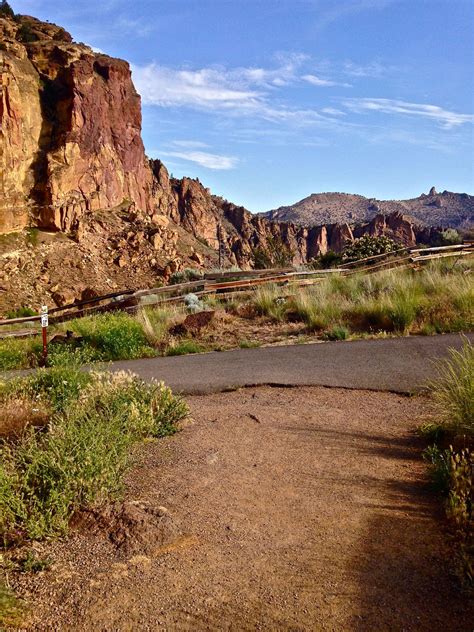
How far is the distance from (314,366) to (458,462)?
4.36 metres

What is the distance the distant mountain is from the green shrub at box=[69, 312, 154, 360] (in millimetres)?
119304

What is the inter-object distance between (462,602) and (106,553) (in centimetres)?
224

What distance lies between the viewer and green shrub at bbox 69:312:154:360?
11.4 metres

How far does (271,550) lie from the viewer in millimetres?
3498

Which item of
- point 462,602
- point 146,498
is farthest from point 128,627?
point 462,602

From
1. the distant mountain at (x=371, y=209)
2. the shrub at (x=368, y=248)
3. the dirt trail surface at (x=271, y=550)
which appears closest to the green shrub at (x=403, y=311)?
the dirt trail surface at (x=271, y=550)

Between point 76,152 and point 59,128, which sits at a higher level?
point 59,128

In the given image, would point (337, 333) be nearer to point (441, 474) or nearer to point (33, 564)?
point (441, 474)

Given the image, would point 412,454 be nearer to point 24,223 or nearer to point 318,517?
point 318,517

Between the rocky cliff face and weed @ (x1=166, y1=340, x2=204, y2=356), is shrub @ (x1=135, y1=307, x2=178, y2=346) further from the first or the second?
the rocky cliff face

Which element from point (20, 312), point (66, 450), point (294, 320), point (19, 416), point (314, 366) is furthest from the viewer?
point (20, 312)

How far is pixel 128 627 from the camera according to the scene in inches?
112

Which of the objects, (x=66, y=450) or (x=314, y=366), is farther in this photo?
(x=314, y=366)

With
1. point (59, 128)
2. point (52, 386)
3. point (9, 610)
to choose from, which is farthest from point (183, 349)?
point (59, 128)
